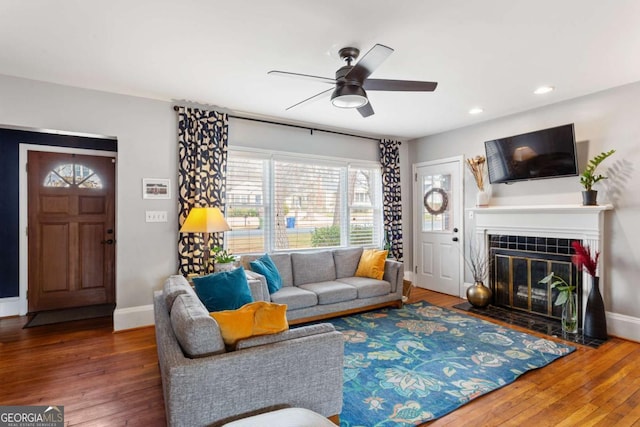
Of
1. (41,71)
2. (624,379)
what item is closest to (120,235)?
(41,71)

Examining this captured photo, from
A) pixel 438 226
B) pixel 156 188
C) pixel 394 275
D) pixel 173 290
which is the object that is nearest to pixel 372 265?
pixel 394 275

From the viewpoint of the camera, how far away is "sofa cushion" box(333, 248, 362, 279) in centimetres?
459

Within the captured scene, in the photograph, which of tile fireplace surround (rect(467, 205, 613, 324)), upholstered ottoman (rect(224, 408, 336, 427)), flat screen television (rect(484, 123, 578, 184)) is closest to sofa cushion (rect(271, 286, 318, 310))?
upholstered ottoman (rect(224, 408, 336, 427))

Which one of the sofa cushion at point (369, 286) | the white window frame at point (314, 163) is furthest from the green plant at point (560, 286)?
the white window frame at point (314, 163)

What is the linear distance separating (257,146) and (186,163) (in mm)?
1005

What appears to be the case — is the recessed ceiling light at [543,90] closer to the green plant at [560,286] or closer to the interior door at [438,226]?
the interior door at [438,226]

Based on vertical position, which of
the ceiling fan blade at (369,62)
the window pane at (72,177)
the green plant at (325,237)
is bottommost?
the green plant at (325,237)

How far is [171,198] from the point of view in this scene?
153 inches

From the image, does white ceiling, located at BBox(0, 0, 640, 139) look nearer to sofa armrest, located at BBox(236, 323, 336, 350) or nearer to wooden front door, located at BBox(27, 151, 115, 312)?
wooden front door, located at BBox(27, 151, 115, 312)

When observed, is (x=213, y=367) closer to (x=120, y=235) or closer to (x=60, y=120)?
(x=120, y=235)

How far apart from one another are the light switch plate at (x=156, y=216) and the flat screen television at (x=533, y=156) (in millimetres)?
4293

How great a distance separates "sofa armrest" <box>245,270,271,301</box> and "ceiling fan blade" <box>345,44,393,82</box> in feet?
6.86

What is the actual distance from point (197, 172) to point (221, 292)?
1.84 m

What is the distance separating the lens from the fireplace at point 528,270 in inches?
151
